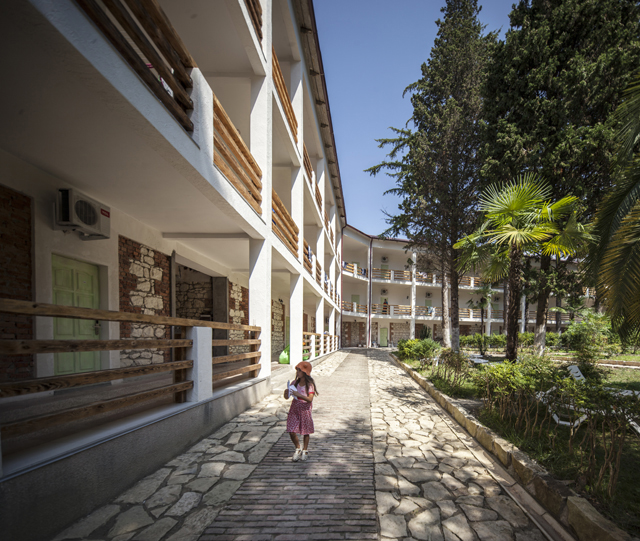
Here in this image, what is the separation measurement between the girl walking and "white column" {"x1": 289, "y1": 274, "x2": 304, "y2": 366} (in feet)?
18.2

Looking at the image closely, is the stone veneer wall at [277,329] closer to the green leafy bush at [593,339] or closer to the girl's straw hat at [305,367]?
the green leafy bush at [593,339]

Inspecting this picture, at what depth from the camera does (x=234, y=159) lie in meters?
5.56

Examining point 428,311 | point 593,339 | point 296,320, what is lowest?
point 428,311

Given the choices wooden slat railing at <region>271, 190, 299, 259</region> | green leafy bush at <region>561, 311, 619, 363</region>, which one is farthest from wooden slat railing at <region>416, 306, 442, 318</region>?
wooden slat railing at <region>271, 190, 299, 259</region>

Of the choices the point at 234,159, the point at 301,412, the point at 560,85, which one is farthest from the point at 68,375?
the point at 560,85

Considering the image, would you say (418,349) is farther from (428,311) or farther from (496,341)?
(428,311)

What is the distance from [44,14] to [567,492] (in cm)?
502

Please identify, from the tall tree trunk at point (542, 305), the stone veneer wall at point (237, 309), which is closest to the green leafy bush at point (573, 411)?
the tall tree trunk at point (542, 305)

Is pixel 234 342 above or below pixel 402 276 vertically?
below

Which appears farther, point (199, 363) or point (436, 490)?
point (199, 363)

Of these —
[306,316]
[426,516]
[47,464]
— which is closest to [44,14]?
[47,464]

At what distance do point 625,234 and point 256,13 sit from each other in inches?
256

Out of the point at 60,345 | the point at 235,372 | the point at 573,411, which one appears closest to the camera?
the point at 60,345

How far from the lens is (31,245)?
15.0ft
